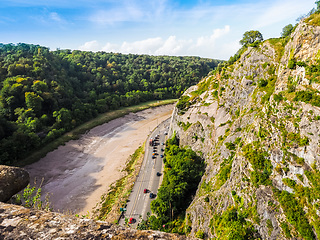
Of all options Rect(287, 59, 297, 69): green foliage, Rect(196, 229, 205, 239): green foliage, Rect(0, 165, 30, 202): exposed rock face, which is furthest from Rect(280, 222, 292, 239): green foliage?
Rect(0, 165, 30, 202): exposed rock face

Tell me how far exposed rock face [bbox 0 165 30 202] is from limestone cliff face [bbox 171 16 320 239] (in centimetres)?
2066

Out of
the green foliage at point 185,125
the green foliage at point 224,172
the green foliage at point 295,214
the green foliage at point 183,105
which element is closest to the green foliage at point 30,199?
the green foliage at point 295,214

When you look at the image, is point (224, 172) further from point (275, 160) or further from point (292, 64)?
point (292, 64)

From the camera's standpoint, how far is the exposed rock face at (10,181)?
5711 mm

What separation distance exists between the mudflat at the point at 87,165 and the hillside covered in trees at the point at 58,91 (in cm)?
1003

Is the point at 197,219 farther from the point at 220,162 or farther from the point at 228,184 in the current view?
the point at 220,162

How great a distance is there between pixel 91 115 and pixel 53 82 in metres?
25.4

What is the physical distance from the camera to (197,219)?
26.2 meters

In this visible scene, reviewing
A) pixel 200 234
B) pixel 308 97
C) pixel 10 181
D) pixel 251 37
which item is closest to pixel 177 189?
pixel 200 234

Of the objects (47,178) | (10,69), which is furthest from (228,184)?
(10,69)

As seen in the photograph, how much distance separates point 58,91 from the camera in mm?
87812

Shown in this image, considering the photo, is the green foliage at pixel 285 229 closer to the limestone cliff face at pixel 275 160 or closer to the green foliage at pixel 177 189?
the limestone cliff face at pixel 275 160

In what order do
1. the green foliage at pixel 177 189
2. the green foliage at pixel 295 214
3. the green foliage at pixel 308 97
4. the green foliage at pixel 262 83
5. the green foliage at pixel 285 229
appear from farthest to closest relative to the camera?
the green foliage at pixel 177 189
the green foliage at pixel 262 83
the green foliage at pixel 308 97
the green foliage at pixel 285 229
the green foliage at pixel 295 214

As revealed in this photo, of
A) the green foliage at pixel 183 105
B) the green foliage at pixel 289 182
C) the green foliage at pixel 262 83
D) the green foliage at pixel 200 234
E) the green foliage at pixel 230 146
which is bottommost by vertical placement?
the green foliage at pixel 200 234
